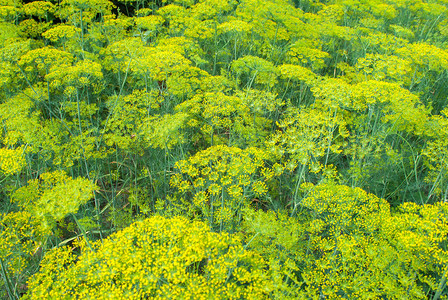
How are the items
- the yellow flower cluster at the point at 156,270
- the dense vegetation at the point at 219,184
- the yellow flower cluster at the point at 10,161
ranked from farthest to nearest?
the yellow flower cluster at the point at 10,161 < the dense vegetation at the point at 219,184 < the yellow flower cluster at the point at 156,270

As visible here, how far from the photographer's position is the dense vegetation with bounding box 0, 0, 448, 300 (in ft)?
8.68

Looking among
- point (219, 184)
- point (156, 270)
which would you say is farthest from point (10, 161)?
point (219, 184)

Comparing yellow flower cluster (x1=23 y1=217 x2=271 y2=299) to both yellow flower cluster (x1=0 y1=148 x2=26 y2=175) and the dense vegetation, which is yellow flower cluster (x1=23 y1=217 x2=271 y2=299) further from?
yellow flower cluster (x1=0 y1=148 x2=26 y2=175)

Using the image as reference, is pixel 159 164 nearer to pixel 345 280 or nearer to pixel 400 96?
pixel 345 280

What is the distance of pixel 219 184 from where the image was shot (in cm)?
392

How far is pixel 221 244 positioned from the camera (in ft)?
8.66

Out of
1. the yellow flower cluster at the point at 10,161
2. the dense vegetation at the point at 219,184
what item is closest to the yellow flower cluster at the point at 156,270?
the dense vegetation at the point at 219,184

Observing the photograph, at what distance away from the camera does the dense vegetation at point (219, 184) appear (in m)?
2.65

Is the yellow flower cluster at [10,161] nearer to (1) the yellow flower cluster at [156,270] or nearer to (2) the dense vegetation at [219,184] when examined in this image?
(2) the dense vegetation at [219,184]

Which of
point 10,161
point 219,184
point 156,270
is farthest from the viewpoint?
point 219,184

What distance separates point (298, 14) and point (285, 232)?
19.2 feet

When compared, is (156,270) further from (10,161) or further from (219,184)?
(10,161)

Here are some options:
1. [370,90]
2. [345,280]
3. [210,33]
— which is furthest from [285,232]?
[210,33]

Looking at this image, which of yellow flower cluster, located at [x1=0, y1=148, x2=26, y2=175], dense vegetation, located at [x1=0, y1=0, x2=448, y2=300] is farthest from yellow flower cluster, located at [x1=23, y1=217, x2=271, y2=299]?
yellow flower cluster, located at [x1=0, y1=148, x2=26, y2=175]
